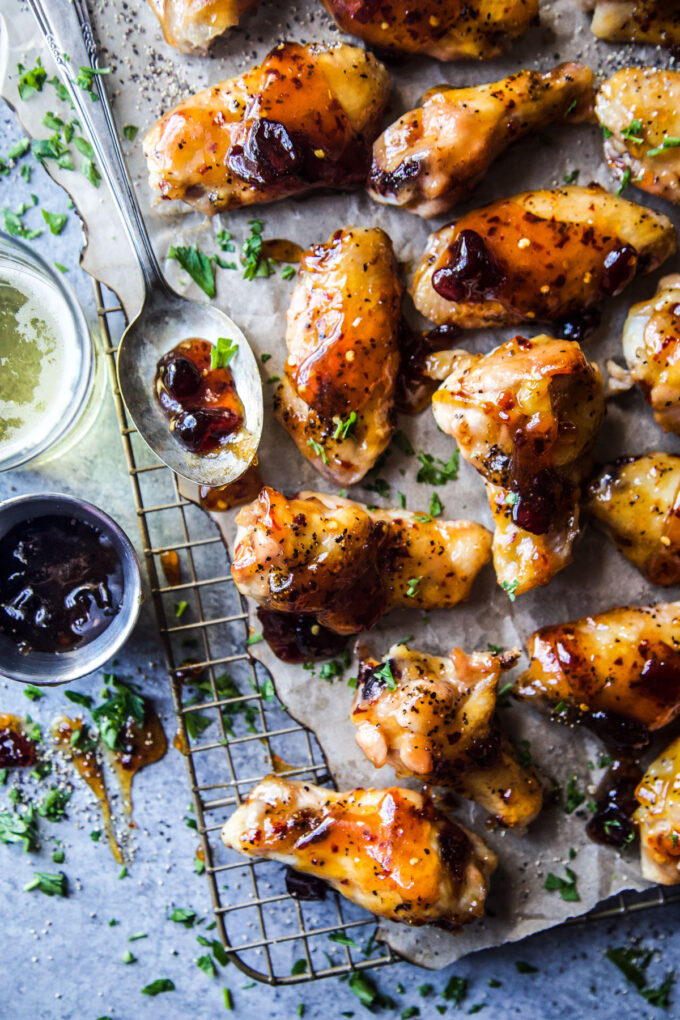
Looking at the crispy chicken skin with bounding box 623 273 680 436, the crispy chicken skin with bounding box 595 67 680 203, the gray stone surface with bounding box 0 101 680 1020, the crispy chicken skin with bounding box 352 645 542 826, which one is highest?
the crispy chicken skin with bounding box 595 67 680 203

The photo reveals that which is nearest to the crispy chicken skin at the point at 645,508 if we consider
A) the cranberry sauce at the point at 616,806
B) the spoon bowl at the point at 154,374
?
the cranberry sauce at the point at 616,806

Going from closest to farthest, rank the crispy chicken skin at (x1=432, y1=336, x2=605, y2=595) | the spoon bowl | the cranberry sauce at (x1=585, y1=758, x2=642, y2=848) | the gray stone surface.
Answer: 1. the crispy chicken skin at (x1=432, y1=336, x2=605, y2=595)
2. the spoon bowl
3. the cranberry sauce at (x1=585, y1=758, x2=642, y2=848)
4. the gray stone surface

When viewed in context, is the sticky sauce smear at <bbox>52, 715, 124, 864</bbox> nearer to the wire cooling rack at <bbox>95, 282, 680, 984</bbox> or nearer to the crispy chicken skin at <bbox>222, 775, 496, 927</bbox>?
the wire cooling rack at <bbox>95, 282, 680, 984</bbox>

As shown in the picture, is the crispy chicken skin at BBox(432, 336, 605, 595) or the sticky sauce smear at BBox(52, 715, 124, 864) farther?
the sticky sauce smear at BBox(52, 715, 124, 864)

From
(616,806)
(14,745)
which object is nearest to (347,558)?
(616,806)

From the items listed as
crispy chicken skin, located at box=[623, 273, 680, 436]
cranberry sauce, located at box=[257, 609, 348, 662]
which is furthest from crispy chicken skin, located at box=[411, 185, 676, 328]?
cranberry sauce, located at box=[257, 609, 348, 662]

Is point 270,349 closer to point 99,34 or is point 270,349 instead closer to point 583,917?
point 99,34

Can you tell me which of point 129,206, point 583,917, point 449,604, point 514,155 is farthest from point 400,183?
point 583,917
